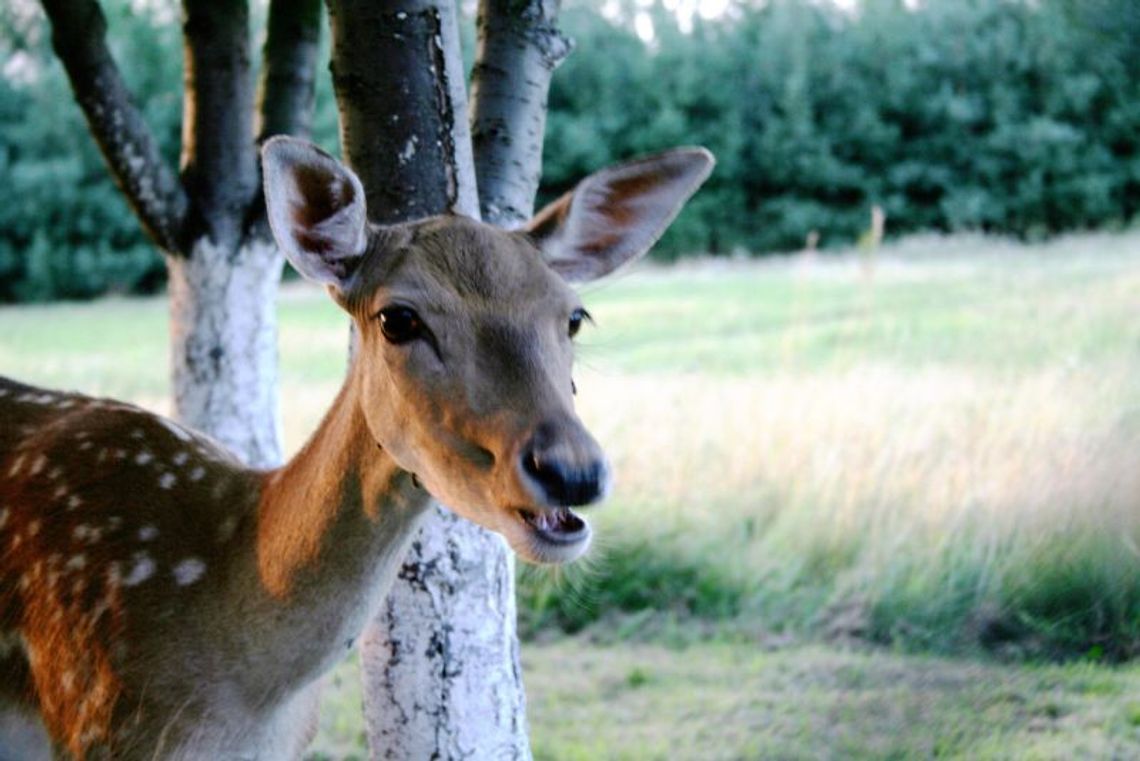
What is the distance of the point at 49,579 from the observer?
265cm

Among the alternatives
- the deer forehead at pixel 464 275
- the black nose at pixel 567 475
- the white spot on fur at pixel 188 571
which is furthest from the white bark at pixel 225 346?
the black nose at pixel 567 475

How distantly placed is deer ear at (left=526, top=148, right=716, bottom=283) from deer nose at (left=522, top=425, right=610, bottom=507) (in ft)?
2.21

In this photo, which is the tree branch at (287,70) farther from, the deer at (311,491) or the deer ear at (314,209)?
the deer ear at (314,209)

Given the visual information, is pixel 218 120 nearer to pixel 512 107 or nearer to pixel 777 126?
pixel 512 107

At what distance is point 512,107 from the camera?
3.13 metres

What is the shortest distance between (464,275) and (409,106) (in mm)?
844

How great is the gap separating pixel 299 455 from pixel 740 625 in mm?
2928

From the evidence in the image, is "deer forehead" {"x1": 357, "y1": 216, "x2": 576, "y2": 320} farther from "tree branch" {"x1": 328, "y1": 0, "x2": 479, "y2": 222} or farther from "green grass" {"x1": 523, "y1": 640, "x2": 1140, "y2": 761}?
"green grass" {"x1": 523, "y1": 640, "x2": 1140, "y2": 761}

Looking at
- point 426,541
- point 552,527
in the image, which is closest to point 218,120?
point 426,541

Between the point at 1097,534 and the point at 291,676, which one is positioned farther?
the point at 1097,534

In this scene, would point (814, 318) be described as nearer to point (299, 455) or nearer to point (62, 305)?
point (299, 455)

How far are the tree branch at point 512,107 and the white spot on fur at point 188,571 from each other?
44.3 inches

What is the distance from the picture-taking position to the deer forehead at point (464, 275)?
6.93 ft

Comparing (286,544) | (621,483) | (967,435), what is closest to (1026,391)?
(967,435)
